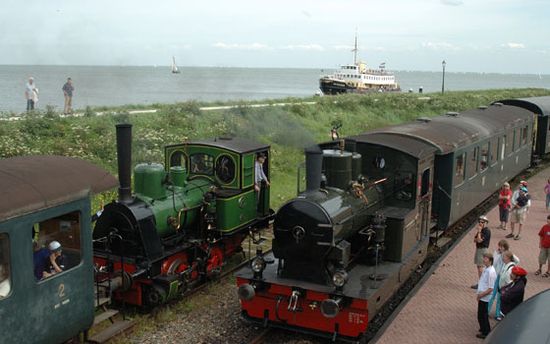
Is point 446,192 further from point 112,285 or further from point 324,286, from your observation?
point 112,285

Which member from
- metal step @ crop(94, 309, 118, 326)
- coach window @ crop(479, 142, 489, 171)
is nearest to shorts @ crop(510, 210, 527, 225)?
coach window @ crop(479, 142, 489, 171)

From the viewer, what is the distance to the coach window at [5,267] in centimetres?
613

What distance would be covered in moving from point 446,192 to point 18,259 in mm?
9628

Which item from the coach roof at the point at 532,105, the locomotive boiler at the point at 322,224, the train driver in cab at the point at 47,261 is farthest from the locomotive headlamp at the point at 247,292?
the coach roof at the point at 532,105

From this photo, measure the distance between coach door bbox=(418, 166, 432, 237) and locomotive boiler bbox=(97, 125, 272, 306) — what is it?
358 cm

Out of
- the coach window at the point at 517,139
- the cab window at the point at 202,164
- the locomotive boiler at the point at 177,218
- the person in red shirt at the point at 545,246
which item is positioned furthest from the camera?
the coach window at the point at 517,139

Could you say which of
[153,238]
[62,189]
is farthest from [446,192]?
[62,189]

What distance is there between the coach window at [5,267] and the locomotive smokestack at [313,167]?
169 inches

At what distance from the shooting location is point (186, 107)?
25719 mm

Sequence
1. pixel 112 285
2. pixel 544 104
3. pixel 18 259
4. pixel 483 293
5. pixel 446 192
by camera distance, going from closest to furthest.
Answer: pixel 18 259
pixel 483 293
pixel 112 285
pixel 446 192
pixel 544 104

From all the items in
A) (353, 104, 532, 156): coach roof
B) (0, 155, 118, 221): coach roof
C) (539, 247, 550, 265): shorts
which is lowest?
(539, 247, 550, 265): shorts

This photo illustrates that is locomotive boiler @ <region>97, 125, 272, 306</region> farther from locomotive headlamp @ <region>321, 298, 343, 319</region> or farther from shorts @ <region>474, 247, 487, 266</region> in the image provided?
shorts @ <region>474, 247, 487, 266</region>

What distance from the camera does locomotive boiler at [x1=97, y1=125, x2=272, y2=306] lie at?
952 cm

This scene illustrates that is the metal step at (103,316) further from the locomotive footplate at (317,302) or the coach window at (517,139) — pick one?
the coach window at (517,139)
